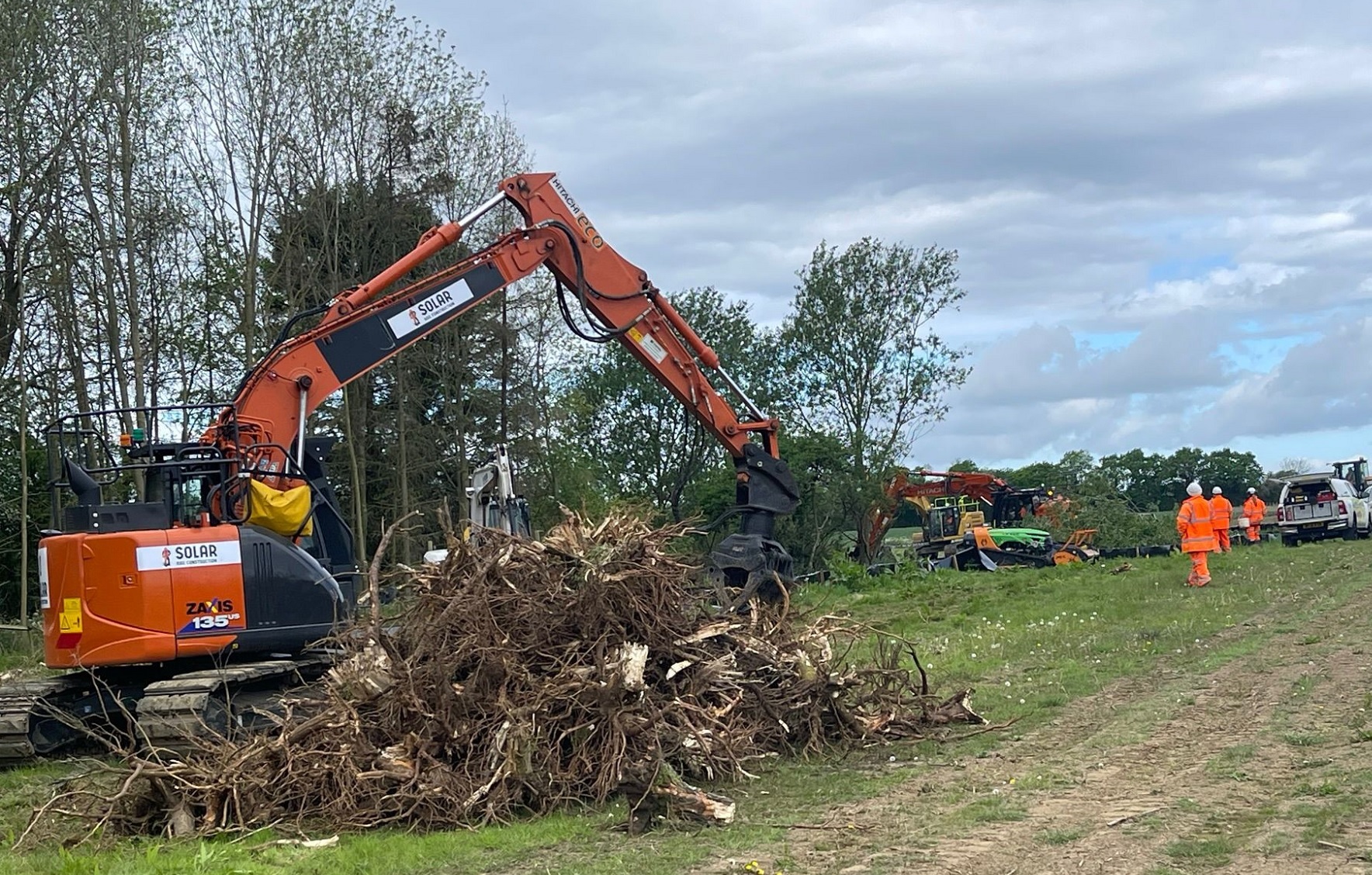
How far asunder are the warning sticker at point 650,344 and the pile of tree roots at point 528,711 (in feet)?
16.2

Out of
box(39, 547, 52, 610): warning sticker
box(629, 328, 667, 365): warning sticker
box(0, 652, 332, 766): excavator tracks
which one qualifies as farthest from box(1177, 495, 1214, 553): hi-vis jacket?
box(39, 547, 52, 610): warning sticker

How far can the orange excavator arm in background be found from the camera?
39.2ft

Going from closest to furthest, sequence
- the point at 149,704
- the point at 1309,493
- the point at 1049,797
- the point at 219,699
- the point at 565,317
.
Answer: the point at 1049,797
the point at 149,704
the point at 219,699
the point at 565,317
the point at 1309,493

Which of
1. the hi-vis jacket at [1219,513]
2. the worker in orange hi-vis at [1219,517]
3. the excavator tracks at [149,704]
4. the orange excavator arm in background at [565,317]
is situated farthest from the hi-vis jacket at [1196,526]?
the excavator tracks at [149,704]

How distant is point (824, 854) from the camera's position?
6.85 meters

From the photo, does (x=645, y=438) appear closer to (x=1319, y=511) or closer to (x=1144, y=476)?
→ (x=1319, y=511)

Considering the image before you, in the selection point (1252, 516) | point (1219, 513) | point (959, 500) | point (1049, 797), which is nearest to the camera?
point (1049, 797)

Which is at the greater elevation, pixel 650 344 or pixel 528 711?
pixel 650 344

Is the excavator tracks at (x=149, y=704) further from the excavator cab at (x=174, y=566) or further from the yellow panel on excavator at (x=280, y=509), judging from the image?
the yellow panel on excavator at (x=280, y=509)

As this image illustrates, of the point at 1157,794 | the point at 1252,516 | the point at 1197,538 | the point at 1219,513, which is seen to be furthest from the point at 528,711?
the point at 1252,516

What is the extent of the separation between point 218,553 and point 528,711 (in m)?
3.76

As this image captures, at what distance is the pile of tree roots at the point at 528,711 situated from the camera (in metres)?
8.09

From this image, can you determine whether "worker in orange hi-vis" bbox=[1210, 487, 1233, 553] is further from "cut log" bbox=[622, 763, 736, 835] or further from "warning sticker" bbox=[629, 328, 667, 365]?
"cut log" bbox=[622, 763, 736, 835]

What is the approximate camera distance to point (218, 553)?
10.9 m
